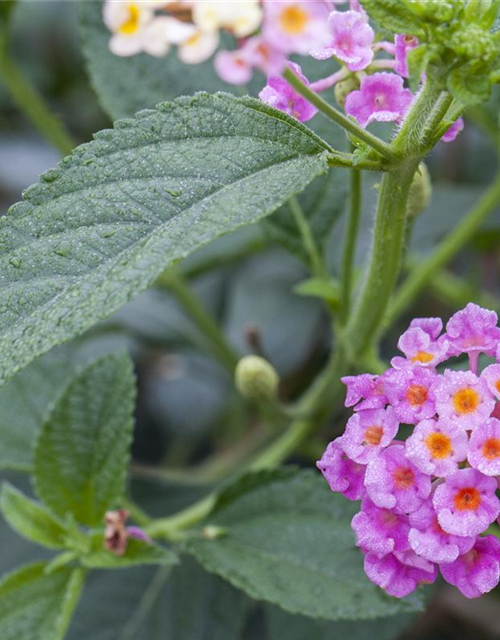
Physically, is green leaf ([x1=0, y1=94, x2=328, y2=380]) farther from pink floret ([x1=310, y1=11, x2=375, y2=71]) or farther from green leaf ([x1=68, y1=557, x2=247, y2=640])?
green leaf ([x1=68, y1=557, x2=247, y2=640])

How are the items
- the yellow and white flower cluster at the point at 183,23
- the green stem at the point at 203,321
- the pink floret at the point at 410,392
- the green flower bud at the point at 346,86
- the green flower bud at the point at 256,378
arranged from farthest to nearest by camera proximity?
the green stem at the point at 203,321 < the green flower bud at the point at 256,378 < the green flower bud at the point at 346,86 < the pink floret at the point at 410,392 < the yellow and white flower cluster at the point at 183,23

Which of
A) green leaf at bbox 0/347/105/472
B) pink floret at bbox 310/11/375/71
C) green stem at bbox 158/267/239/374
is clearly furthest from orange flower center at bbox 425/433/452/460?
green stem at bbox 158/267/239/374

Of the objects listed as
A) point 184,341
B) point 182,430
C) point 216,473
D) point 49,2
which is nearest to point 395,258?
point 216,473

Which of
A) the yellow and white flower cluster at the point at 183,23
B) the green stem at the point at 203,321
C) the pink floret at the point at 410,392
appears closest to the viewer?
the yellow and white flower cluster at the point at 183,23

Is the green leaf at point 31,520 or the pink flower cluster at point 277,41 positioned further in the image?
the green leaf at point 31,520

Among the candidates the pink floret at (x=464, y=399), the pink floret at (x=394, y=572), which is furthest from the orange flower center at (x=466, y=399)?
the pink floret at (x=394, y=572)

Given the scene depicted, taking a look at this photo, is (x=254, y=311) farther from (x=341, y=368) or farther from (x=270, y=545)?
Answer: (x=270, y=545)

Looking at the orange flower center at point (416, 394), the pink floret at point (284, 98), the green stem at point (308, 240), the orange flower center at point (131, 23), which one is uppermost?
the orange flower center at point (131, 23)

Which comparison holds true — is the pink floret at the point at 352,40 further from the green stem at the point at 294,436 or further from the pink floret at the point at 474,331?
the green stem at the point at 294,436
